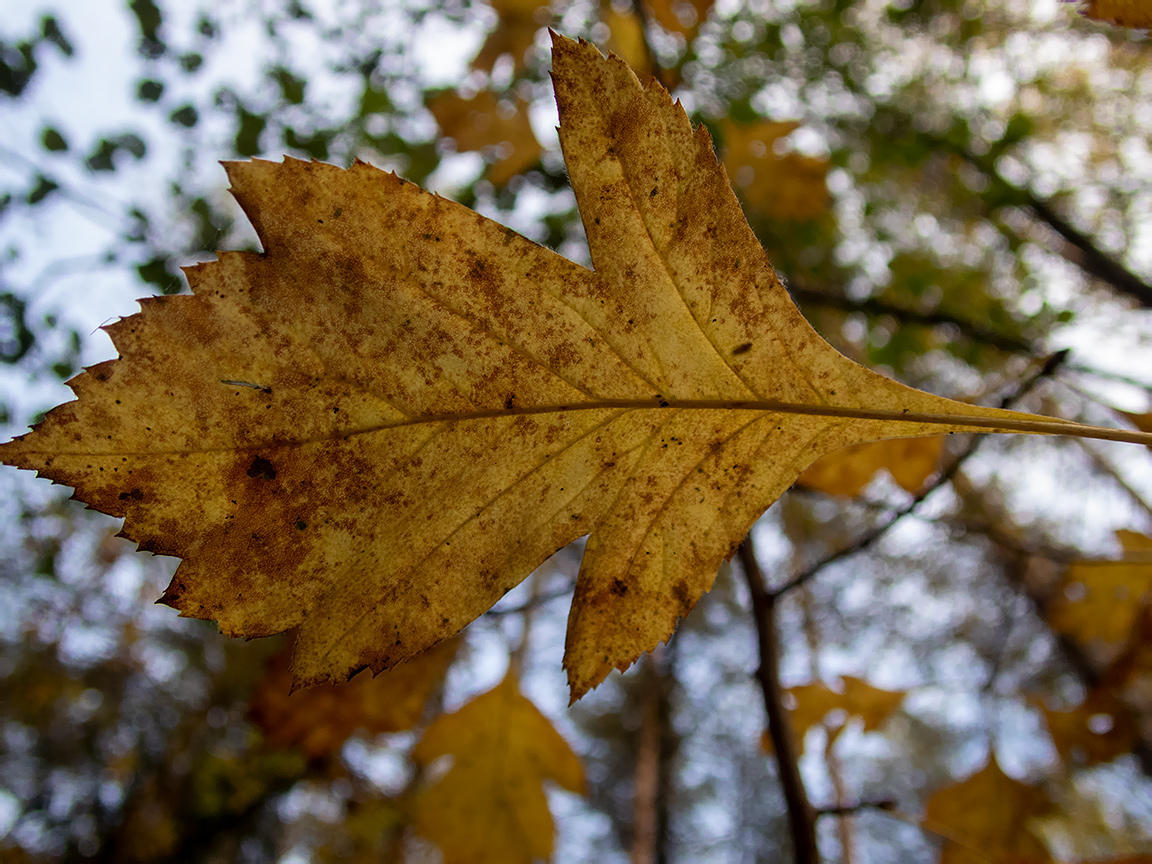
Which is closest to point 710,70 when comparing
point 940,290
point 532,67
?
point 532,67

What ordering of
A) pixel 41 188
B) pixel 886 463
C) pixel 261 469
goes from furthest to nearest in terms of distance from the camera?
pixel 41 188, pixel 886 463, pixel 261 469

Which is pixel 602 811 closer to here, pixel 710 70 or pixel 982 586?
pixel 982 586

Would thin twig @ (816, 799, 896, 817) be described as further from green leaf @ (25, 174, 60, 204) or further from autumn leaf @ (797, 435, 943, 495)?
green leaf @ (25, 174, 60, 204)

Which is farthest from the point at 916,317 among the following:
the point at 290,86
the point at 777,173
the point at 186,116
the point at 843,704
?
the point at 186,116

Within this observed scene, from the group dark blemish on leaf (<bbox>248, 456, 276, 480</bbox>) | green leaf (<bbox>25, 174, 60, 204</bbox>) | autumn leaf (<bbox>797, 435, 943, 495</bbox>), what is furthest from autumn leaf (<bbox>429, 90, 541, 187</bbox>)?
dark blemish on leaf (<bbox>248, 456, 276, 480</bbox>)

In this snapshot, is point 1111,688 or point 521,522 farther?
point 1111,688

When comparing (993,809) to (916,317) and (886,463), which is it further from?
(916,317)
